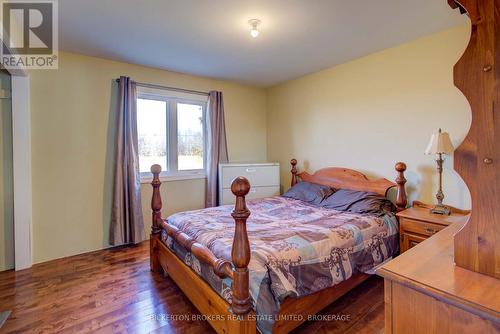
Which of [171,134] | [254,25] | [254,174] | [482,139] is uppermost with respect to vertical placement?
[254,25]

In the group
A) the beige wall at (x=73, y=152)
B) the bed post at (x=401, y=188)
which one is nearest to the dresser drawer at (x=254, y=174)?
the beige wall at (x=73, y=152)

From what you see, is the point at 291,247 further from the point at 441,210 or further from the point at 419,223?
the point at 441,210

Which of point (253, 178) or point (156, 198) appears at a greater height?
point (253, 178)

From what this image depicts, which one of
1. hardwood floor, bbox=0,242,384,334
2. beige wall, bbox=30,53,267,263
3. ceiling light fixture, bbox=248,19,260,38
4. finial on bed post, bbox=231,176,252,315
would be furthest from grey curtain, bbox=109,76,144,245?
finial on bed post, bbox=231,176,252,315

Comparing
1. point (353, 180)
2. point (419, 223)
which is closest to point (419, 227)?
point (419, 223)

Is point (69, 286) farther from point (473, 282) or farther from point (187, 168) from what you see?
point (473, 282)

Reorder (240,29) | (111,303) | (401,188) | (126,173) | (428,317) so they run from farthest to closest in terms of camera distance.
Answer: (126,173)
(401,188)
(240,29)
(111,303)
(428,317)

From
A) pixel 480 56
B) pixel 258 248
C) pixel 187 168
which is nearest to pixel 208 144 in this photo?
pixel 187 168

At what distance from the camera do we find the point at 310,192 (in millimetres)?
3385

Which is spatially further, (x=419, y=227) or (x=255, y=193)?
(x=255, y=193)

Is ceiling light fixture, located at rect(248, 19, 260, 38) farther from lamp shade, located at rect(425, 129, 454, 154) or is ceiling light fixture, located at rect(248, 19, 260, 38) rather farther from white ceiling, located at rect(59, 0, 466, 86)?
lamp shade, located at rect(425, 129, 454, 154)

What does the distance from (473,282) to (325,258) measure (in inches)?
44.8

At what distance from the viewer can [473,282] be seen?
0.78m

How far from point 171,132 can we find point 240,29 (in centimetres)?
192
